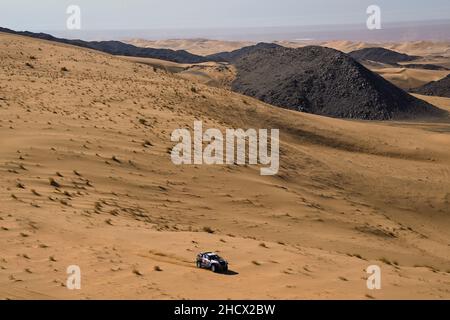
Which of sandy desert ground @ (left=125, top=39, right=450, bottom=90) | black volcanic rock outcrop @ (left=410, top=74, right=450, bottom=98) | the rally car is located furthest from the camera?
black volcanic rock outcrop @ (left=410, top=74, right=450, bottom=98)

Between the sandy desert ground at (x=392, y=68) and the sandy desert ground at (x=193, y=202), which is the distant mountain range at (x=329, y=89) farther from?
the sandy desert ground at (x=193, y=202)

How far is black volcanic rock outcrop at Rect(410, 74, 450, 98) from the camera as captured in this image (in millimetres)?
73369

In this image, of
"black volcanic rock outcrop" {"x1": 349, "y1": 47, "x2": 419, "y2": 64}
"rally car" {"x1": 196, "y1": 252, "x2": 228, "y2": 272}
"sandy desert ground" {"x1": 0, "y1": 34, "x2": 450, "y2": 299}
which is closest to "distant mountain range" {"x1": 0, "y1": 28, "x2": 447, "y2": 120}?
"sandy desert ground" {"x1": 0, "y1": 34, "x2": 450, "y2": 299}

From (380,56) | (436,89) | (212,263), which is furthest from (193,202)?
(380,56)

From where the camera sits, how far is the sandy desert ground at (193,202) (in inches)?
466

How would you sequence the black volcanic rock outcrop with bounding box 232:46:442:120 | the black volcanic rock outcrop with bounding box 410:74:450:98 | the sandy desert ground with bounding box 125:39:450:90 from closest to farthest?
1. the black volcanic rock outcrop with bounding box 232:46:442:120
2. the sandy desert ground with bounding box 125:39:450:90
3. the black volcanic rock outcrop with bounding box 410:74:450:98

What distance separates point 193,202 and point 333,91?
1645 inches

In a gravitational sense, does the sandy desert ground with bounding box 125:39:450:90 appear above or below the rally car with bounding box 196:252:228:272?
above

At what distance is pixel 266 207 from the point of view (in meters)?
20.2

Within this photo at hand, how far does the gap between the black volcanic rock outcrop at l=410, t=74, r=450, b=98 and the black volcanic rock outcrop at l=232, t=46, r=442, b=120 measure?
54.5 feet

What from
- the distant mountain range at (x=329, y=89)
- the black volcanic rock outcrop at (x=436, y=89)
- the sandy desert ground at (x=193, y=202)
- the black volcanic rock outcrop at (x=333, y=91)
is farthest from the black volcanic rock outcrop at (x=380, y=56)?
the sandy desert ground at (x=193, y=202)

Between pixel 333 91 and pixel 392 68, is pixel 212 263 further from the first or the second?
pixel 392 68

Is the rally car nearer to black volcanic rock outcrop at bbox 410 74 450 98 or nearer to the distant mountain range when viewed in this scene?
the distant mountain range
